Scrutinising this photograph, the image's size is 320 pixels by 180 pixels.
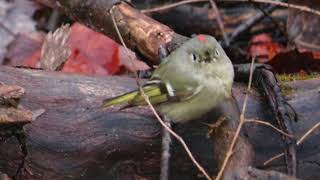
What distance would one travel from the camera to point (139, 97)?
2.40m

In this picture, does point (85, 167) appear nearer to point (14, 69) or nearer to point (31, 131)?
point (31, 131)

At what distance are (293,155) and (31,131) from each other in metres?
0.94

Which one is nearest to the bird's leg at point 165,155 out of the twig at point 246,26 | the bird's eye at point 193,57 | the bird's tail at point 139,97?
the bird's tail at point 139,97

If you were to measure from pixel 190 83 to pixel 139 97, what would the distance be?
0.66ft

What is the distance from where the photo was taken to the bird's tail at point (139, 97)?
7.88 feet

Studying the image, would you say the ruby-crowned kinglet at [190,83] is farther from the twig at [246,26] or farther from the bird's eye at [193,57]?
the twig at [246,26]

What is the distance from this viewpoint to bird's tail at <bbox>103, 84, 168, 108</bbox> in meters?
2.40

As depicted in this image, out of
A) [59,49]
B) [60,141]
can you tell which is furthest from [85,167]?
[59,49]

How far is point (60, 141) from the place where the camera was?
251 cm

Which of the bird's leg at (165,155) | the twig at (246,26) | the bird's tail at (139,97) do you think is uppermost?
the twig at (246,26)

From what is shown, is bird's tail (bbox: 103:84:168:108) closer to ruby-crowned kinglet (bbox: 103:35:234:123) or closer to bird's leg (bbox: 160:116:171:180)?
ruby-crowned kinglet (bbox: 103:35:234:123)

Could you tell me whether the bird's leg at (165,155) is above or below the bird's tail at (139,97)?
below

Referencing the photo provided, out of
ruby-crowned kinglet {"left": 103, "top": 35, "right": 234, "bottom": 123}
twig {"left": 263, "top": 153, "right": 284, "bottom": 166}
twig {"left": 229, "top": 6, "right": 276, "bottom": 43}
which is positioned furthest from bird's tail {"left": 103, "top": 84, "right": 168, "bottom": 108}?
twig {"left": 229, "top": 6, "right": 276, "bottom": 43}

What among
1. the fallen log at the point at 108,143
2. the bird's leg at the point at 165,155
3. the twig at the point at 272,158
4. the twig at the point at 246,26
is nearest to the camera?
the bird's leg at the point at 165,155
